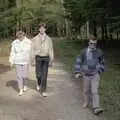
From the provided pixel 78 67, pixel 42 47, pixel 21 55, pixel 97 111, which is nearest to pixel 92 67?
pixel 78 67

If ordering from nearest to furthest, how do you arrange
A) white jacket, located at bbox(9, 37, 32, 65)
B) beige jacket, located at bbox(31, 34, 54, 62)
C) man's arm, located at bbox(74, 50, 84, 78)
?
1. man's arm, located at bbox(74, 50, 84, 78)
2. beige jacket, located at bbox(31, 34, 54, 62)
3. white jacket, located at bbox(9, 37, 32, 65)

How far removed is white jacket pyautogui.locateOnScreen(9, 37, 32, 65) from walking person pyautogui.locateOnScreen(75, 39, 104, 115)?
9.29 feet

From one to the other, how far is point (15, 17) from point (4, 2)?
212 centimetres

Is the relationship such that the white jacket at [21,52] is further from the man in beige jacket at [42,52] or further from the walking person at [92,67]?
the walking person at [92,67]

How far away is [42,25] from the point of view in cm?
1263

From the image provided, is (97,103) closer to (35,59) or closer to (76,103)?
(76,103)

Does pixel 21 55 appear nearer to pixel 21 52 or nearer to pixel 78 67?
pixel 21 52

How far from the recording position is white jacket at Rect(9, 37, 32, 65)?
13.2m

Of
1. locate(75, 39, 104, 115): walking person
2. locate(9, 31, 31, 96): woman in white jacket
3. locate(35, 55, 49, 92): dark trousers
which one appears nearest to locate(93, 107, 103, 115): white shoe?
locate(75, 39, 104, 115): walking person

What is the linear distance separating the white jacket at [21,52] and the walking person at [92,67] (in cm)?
283

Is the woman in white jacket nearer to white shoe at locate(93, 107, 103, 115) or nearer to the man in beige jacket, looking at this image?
the man in beige jacket

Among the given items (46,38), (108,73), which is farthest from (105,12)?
(46,38)

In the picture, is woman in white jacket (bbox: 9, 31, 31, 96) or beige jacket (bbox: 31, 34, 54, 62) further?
woman in white jacket (bbox: 9, 31, 31, 96)

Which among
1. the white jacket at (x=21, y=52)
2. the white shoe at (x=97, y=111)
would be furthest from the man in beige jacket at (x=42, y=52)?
the white shoe at (x=97, y=111)
